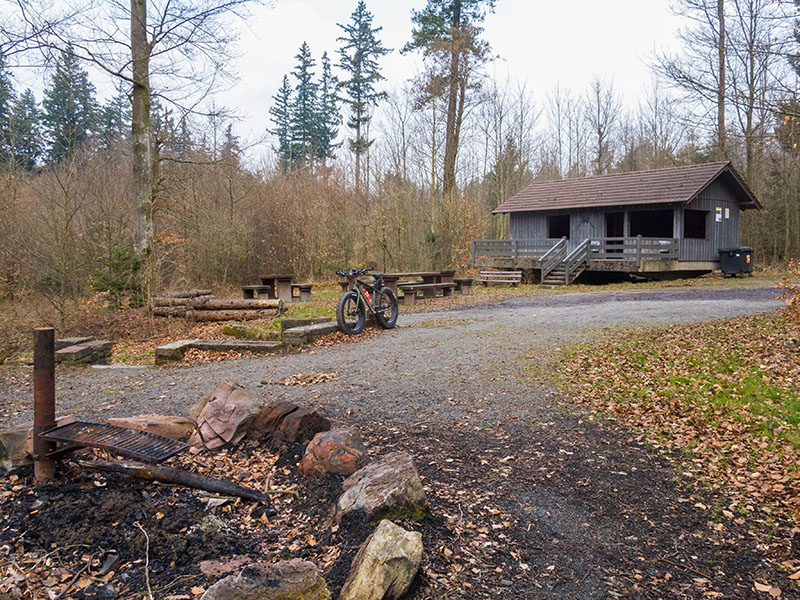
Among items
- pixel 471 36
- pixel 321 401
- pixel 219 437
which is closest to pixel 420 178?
pixel 471 36

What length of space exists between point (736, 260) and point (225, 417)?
24778 mm

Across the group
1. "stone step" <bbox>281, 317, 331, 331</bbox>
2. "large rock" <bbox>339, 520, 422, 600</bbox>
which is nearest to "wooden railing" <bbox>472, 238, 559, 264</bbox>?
"stone step" <bbox>281, 317, 331, 331</bbox>

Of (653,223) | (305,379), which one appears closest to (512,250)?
(653,223)

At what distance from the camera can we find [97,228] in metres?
16.2

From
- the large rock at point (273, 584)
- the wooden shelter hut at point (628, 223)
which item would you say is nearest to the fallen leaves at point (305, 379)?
the large rock at point (273, 584)

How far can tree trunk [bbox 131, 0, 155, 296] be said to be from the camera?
13828 millimetres

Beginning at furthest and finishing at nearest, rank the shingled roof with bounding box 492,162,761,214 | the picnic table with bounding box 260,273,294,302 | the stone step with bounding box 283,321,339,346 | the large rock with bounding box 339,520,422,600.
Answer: the shingled roof with bounding box 492,162,761,214
the picnic table with bounding box 260,273,294,302
the stone step with bounding box 283,321,339,346
the large rock with bounding box 339,520,422,600

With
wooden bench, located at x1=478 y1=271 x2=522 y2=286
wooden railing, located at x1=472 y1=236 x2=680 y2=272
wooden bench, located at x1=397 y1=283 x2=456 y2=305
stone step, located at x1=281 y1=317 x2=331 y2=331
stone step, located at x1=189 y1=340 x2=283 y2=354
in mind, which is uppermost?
wooden railing, located at x1=472 y1=236 x2=680 y2=272

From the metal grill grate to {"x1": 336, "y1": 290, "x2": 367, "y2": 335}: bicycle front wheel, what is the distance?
6.31 metres

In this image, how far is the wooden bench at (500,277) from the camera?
77.7 feet

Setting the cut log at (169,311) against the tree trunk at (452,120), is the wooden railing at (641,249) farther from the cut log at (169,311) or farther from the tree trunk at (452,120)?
the cut log at (169,311)

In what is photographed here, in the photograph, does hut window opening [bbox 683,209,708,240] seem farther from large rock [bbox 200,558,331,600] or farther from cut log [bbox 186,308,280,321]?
large rock [bbox 200,558,331,600]

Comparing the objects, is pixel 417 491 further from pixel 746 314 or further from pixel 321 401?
pixel 746 314

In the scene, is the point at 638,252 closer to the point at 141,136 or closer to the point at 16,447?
the point at 141,136
